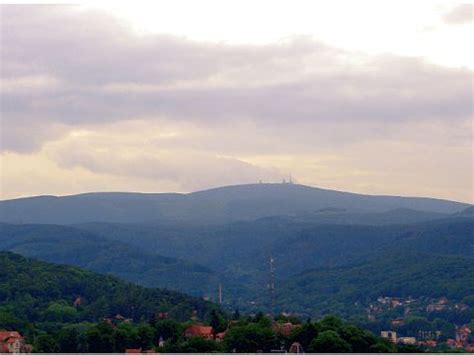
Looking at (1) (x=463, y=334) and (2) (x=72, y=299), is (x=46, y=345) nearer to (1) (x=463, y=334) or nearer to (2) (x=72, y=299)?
(2) (x=72, y=299)

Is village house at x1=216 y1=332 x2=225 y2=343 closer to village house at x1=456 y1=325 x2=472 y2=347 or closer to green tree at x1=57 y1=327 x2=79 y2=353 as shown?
green tree at x1=57 y1=327 x2=79 y2=353

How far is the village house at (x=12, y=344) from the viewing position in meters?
50.4

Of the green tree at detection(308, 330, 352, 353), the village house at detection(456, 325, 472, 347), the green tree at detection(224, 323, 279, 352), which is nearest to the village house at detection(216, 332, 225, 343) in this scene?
the green tree at detection(224, 323, 279, 352)

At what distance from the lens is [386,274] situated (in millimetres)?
176375

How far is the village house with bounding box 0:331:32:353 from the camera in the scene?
165 ft

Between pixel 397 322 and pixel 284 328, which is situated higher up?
pixel 397 322

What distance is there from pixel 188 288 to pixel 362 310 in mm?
48776

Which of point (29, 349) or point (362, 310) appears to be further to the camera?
point (362, 310)

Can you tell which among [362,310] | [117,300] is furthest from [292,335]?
[362,310]

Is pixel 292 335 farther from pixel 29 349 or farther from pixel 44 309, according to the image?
pixel 44 309

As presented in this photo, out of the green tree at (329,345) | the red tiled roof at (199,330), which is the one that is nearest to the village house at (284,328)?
the green tree at (329,345)

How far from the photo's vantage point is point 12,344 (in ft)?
170

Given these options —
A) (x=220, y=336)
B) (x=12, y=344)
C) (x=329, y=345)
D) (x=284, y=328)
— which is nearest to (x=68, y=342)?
(x=12, y=344)

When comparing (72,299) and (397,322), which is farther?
(397,322)
